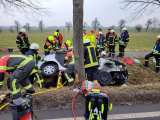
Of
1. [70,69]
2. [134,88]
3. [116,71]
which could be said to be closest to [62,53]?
[70,69]

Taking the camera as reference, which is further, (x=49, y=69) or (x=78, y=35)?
(x=49, y=69)

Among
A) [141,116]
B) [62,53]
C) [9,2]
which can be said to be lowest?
[141,116]

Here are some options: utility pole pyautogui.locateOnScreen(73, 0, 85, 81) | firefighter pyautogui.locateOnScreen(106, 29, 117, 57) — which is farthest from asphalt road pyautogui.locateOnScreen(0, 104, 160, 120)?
firefighter pyautogui.locateOnScreen(106, 29, 117, 57)

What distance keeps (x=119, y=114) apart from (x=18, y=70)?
2726 mm

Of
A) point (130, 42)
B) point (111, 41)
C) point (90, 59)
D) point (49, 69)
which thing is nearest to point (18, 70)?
point (90, 59)

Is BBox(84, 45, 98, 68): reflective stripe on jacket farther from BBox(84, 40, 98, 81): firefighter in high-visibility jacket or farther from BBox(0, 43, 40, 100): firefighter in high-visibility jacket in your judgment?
BBox(0, 43, 40, 100): firefighter in high-visibility jacket

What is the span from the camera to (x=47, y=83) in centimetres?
1430

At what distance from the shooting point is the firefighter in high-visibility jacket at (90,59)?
41.8 ft

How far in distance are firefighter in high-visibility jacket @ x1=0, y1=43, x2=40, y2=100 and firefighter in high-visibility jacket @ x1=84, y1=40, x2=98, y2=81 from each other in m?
3.61

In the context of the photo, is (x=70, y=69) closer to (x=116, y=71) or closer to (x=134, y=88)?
(x=116, y=71)

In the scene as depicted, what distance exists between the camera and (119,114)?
391 inches

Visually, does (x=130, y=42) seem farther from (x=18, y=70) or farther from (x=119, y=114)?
(x=18, y=70)

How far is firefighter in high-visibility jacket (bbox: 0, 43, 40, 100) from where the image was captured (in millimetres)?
8633

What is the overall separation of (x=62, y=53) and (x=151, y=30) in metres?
60.8
